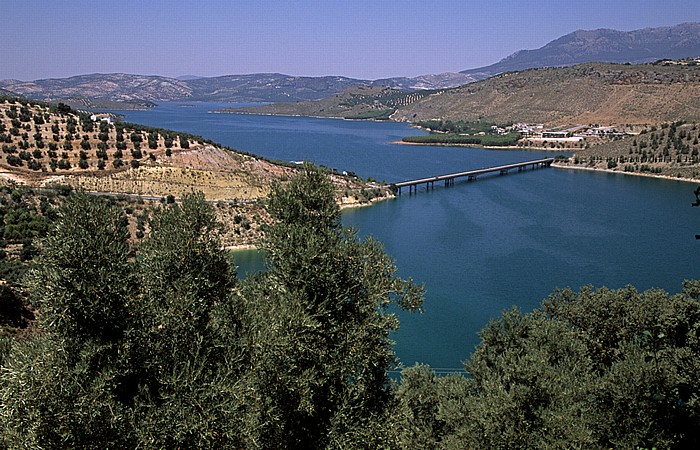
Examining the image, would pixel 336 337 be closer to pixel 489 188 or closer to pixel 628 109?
pixel 489 188

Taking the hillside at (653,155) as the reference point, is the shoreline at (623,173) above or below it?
below

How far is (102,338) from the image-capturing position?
8.27 m

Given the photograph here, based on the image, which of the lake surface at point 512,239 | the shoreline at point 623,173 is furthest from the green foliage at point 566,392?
the shoreline at point 623,173

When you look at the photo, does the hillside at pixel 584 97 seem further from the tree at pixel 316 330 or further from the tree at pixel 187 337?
the tree at pixel 187 337

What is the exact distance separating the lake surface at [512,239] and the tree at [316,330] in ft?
12.6

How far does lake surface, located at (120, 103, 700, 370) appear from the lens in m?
31.0

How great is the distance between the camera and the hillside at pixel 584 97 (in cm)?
12306

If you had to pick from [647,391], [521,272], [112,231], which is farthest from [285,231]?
[521,272]

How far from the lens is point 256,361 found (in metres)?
9.55

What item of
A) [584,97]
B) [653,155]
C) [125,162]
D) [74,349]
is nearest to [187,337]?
[74,349]

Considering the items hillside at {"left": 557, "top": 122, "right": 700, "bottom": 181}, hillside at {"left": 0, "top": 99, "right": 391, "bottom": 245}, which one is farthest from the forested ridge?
hillside at {"left": 557, "top": 122, "right": 700, "bottom": 181}

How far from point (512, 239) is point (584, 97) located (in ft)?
380

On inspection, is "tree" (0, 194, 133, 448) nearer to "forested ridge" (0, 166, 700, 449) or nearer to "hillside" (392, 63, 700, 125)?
"forested ridge" (0, 166, 700, 449)

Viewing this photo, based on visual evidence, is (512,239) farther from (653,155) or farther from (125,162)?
(653,155)
